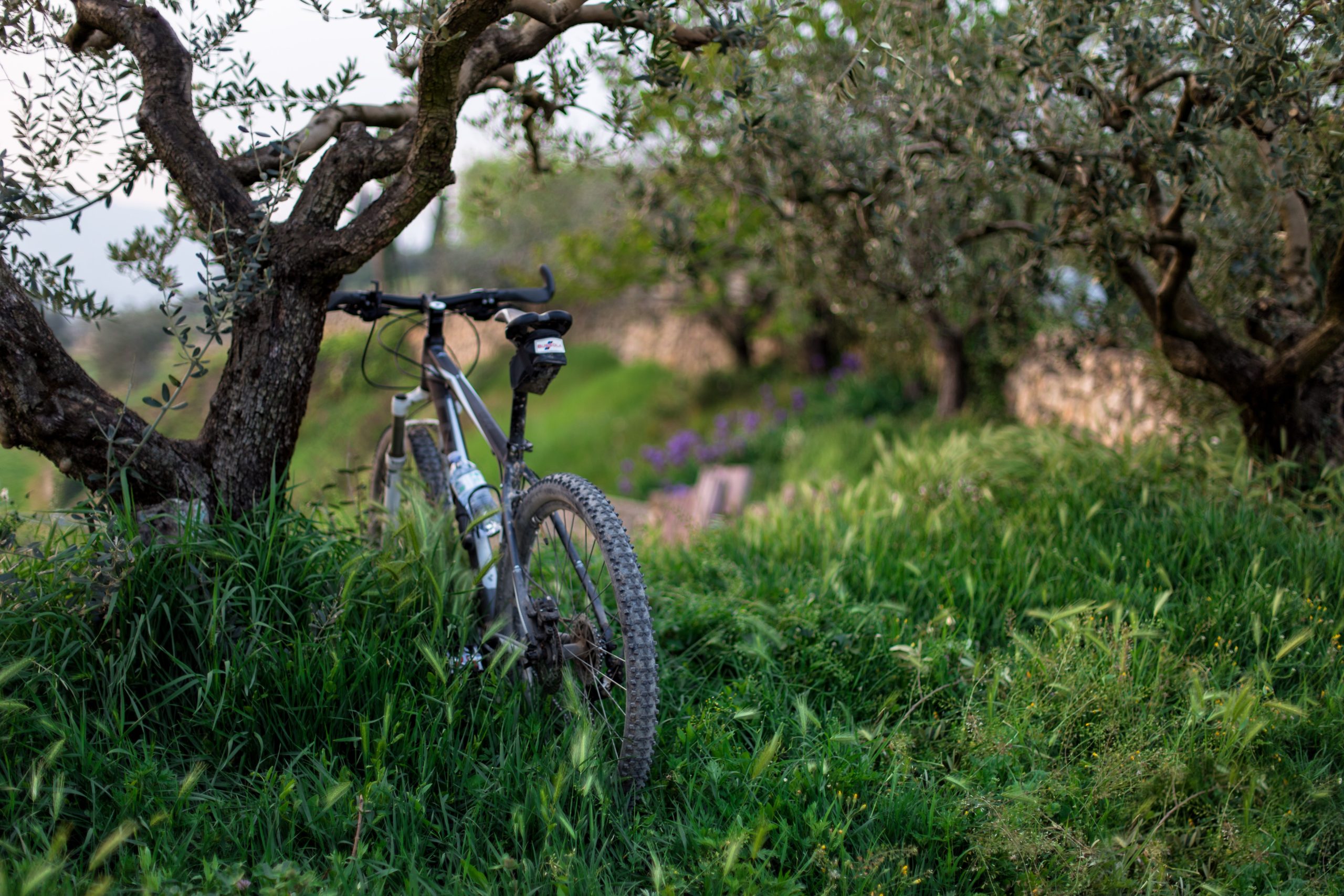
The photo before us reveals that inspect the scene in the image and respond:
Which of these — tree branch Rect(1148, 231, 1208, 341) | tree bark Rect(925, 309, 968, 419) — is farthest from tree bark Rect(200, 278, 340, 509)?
tree bark Rect(925, 309, 968, 419)

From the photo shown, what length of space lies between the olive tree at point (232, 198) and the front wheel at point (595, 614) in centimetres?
85

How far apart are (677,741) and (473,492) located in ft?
3.43

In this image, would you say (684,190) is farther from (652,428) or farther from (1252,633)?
(652,428)

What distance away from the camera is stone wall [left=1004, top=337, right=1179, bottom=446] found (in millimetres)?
4996

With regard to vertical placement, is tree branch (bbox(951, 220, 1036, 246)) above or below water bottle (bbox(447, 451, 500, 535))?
above

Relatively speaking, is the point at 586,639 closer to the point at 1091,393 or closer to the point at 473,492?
the point at 473,492

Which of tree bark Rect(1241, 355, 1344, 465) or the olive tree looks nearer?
the olive tree

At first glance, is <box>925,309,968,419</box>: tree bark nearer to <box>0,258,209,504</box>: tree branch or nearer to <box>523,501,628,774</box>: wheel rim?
<box>523,501,628,774</box>: wheel rim

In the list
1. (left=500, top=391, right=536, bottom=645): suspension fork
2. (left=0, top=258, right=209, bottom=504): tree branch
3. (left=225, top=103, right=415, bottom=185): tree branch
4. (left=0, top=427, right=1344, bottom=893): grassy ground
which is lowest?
(left=0, top=427, right=1344, bottom=893): grassy ground

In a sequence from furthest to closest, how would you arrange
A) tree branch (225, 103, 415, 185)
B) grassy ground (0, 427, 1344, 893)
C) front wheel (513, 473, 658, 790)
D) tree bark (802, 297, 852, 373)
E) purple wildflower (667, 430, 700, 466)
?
tree bark (802, 297, 852, 373) → purple wildflower (667, 430, 700, 466) → tree branch (225, 103, 415, 185) → front wheel (513, 473, 658, 790) → grassy ground (0, 427, 1344, 893)

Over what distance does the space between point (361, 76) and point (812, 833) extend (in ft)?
8.99

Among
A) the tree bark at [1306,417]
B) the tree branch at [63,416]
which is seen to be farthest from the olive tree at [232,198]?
the tree bark at [1306,417]

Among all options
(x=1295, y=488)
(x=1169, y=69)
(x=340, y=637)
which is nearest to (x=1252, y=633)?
(x=1295, y=488)

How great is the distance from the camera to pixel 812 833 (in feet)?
7.01
